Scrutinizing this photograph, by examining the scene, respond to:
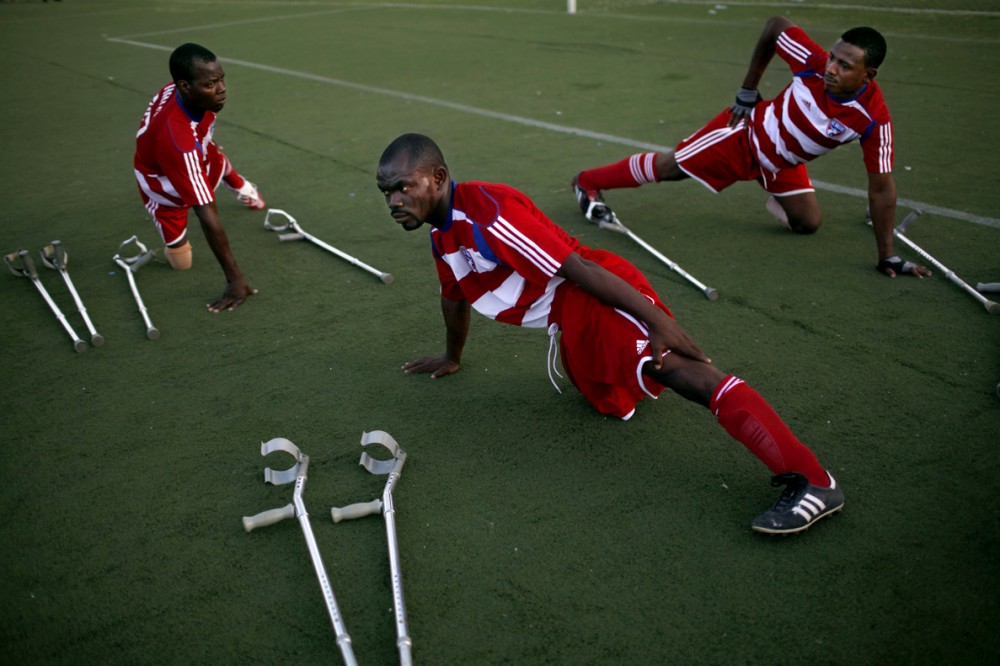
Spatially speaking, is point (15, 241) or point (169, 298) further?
point (15, 241)

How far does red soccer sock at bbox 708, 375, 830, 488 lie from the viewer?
3018 millimetres

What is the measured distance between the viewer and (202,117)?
5156 millimetres

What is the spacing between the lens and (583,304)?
11.2 feet

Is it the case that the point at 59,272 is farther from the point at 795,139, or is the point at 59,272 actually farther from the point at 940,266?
the point at 940,266

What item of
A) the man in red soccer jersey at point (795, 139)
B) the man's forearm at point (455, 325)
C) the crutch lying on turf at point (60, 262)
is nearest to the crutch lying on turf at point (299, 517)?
the man's forearm at point (455, 325)

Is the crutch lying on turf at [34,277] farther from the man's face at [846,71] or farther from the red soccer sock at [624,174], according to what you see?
the man's face at [846,71]

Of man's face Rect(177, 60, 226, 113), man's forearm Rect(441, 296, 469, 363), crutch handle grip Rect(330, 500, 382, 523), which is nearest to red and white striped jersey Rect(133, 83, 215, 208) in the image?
man's face Rect(177, 60, 226, 113)

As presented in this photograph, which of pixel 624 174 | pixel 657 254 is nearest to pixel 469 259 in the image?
pixel 657 254

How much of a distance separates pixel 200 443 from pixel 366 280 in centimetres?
180

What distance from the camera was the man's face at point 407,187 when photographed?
321 cm

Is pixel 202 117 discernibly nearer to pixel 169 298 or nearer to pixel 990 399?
pixel 169 298

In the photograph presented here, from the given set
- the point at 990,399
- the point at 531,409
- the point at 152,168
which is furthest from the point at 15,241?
the point at 990,399

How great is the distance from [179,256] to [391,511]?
3223mm

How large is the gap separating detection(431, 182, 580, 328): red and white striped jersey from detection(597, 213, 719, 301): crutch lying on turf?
59.4 inches
